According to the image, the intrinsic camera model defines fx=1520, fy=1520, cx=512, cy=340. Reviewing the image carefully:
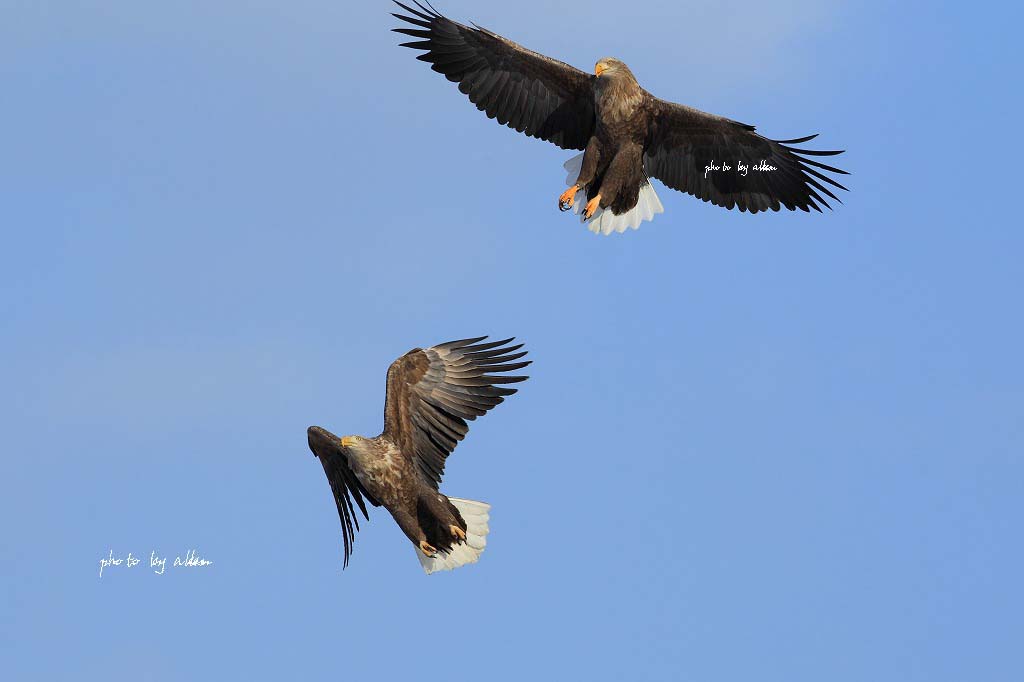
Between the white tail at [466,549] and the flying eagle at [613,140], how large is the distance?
319 cm

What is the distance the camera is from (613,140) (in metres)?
13.4

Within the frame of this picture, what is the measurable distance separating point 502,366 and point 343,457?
4.77 feet

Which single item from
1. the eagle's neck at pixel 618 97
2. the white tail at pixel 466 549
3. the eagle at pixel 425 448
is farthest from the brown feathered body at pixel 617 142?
the white tail at pixel 466 549

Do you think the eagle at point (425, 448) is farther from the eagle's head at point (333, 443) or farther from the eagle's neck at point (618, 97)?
the eagle's neck at point (618, 97)

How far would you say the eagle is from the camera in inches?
454

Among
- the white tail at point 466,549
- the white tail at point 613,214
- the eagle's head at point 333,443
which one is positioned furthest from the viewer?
the white tail at point 613,214

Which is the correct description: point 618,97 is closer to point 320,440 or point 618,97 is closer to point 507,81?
point 507,81

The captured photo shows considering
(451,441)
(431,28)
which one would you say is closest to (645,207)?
(431,28)

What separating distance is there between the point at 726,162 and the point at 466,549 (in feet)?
15.1

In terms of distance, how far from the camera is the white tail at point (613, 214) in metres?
13.8

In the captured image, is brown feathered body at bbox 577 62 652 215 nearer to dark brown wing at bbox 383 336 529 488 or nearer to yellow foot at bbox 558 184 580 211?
yellow foot at bbox 558 184 580 211

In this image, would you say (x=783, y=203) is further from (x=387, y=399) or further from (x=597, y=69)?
(x=387, y=399)

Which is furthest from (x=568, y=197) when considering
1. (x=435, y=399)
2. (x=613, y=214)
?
(x=435, y=399)

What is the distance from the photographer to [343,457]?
1207 cm
